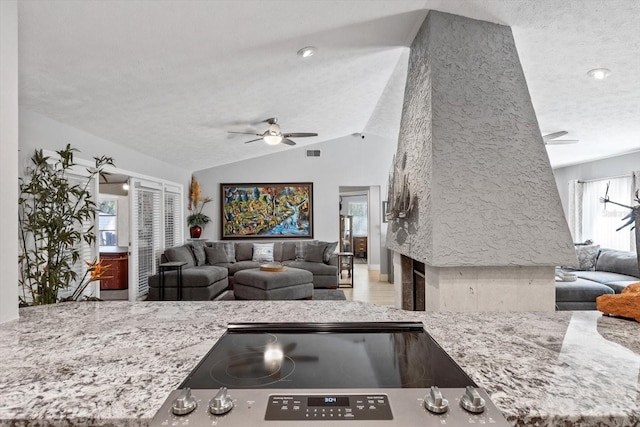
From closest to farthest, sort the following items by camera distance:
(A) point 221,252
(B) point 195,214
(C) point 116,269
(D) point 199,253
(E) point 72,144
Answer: (E) point 72,144, (C) point 116,269, (D) point 199,253, (A) point 221,252, (B) point 195,214

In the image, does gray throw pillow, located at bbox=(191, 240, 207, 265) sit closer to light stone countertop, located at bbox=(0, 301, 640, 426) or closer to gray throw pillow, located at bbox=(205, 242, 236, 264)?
gray throw pillow, located at bbox=(205, 242, 236, 264)

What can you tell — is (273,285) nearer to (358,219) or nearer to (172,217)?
(172,217)

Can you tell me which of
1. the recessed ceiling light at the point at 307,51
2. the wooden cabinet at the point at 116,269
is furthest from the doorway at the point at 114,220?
the recessed ceiling light at the point at 307,51

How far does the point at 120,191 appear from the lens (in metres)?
6.51

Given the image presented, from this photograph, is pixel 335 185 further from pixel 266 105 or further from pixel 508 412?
pixel 508 412

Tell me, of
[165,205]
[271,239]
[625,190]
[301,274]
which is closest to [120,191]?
[165,205]

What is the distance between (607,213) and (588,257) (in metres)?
1.13

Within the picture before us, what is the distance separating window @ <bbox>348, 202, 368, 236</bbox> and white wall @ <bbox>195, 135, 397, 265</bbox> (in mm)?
3265

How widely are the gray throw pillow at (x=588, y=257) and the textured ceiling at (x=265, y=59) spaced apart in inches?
64.5

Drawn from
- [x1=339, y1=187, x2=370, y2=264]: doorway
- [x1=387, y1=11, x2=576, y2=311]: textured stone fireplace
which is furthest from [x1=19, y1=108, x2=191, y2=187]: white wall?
[x1=339, y1=187, x2=370, y2=264]: doorway

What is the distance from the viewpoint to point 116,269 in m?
5.46

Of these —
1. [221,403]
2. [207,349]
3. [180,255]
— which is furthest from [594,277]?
[180,255]

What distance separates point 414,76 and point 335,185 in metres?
5.03

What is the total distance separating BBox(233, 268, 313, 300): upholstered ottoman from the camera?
16.6 feet
